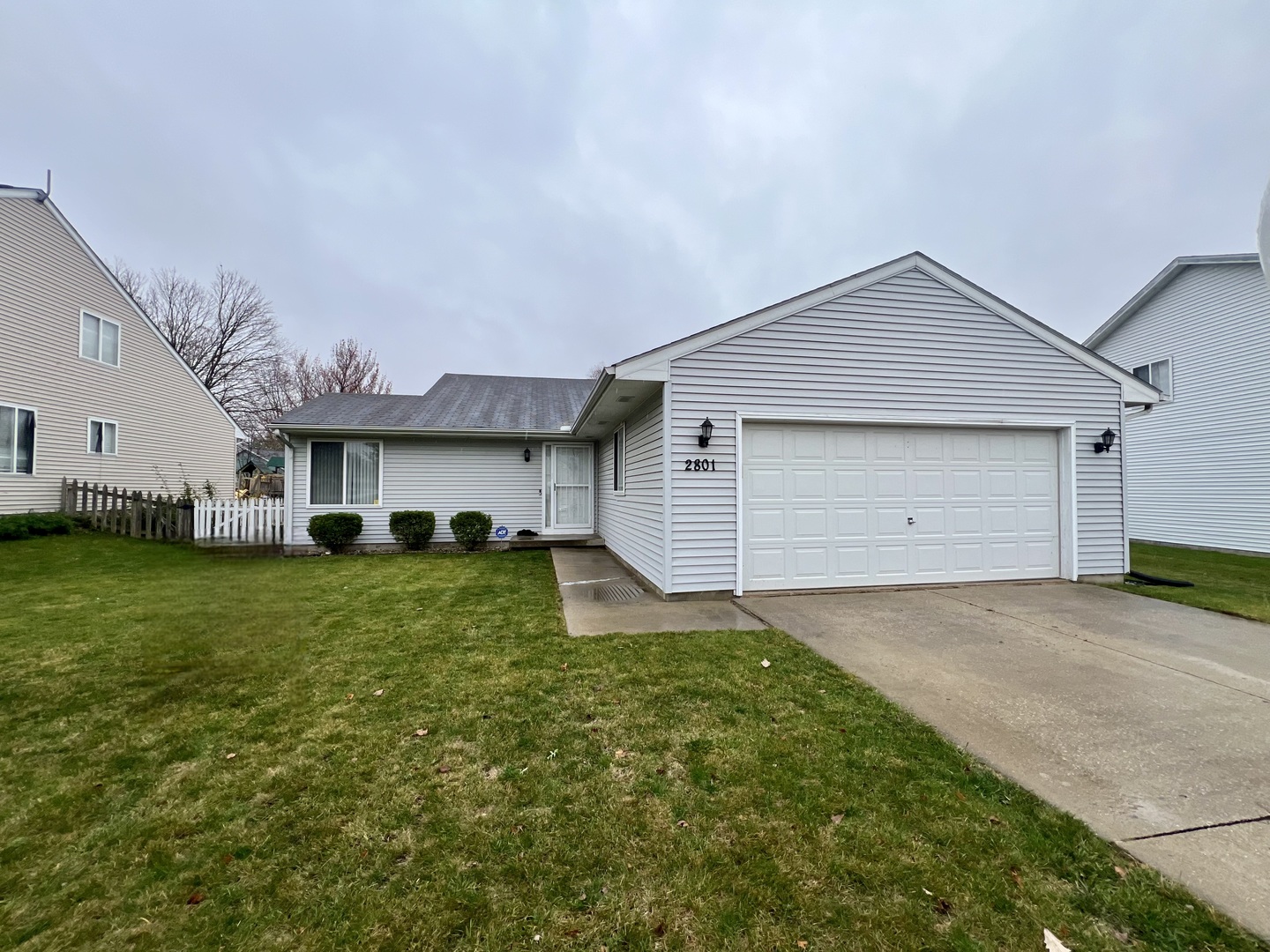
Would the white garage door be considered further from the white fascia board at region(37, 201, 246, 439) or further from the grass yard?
the white fascia board at region(37, 201, 246, 439)

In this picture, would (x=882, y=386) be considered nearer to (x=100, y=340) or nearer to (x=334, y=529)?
(x=334, y=529)

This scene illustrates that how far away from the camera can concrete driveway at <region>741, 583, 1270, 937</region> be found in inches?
82.0

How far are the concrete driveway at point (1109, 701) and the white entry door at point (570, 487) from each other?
6.45 meters

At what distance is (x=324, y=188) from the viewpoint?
642 inches

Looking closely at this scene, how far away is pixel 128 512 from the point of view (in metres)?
11.2

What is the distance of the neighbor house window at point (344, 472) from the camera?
35.4 ft

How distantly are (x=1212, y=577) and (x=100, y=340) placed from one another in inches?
921

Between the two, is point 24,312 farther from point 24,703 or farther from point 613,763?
point 613,763

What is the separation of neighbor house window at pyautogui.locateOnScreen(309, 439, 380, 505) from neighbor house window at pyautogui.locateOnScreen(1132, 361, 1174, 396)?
17781 mm

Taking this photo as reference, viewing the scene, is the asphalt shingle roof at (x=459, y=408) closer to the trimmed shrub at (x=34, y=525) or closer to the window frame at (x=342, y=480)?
the window frame at (x=342, y=480)

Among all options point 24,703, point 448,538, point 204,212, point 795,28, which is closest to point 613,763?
point 24,703

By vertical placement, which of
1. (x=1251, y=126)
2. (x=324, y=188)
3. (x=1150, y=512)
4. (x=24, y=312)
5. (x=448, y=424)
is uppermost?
(x=324, y=188)

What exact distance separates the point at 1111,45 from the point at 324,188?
65.3 feet

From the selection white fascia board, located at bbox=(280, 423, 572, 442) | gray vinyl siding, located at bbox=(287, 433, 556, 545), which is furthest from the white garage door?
gray vinyl siding, located at bbox=(287, 433, 556, 545)
